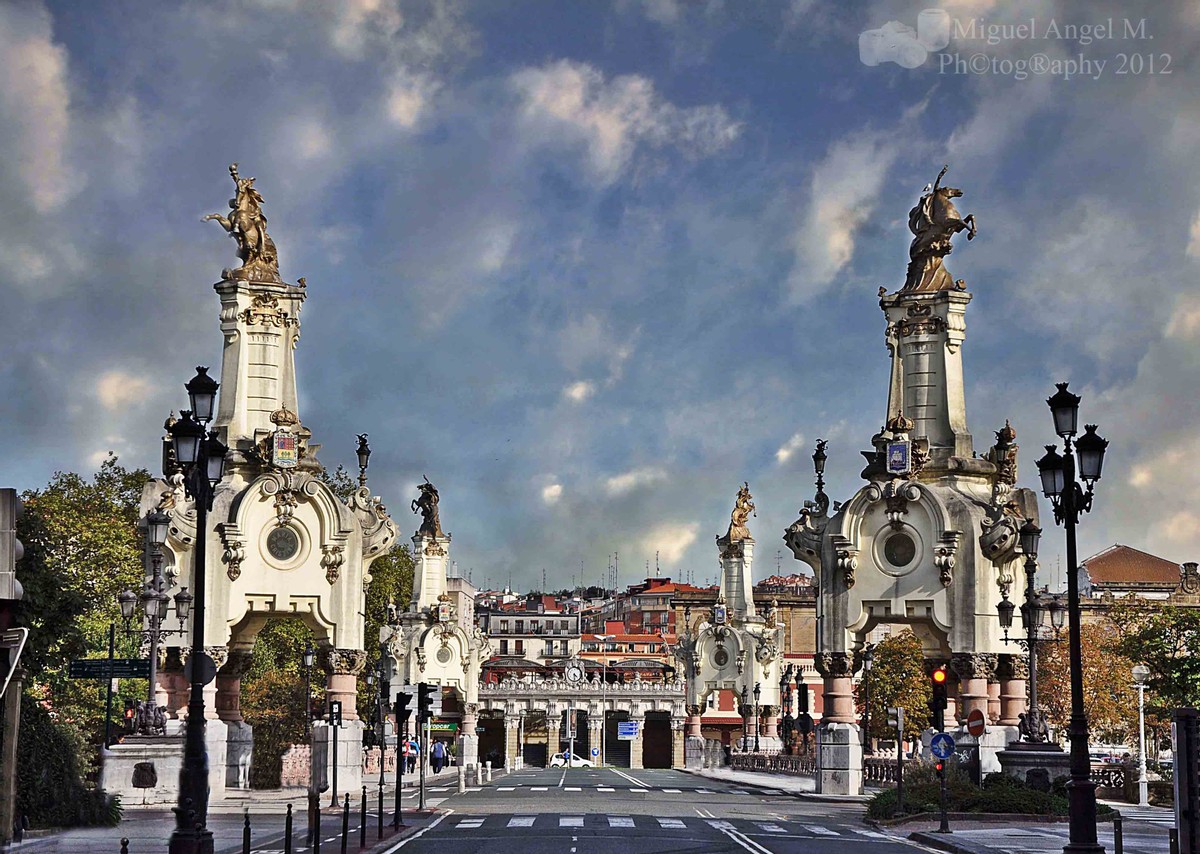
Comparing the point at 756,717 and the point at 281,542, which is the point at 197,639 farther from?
the point at 756,717

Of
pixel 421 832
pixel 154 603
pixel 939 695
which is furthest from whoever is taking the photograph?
pixel 154 603

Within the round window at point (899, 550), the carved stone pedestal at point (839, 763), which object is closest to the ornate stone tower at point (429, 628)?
the carved stone pedestal at point (839, 763)

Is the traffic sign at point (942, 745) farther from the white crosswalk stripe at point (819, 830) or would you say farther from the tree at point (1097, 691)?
the tree at point (1097, 691)

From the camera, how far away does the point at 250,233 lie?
44.3 meters

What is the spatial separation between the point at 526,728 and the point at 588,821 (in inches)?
4519

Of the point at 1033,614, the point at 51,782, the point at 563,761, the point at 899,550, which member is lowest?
the point at 563,761

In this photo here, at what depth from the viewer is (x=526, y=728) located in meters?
148

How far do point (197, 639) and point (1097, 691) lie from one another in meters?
60.0

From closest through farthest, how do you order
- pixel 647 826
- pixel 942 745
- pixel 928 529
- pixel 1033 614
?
pixel 942 745, pixel 647 826, pixel 1033 614, pixel 928 529

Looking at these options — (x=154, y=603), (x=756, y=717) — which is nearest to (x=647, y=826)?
(x=154, y=603)

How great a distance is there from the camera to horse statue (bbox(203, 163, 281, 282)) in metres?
44.1

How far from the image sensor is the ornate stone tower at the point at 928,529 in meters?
42.4

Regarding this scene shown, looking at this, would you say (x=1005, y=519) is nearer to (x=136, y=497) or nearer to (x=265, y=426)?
(x=265, y=426)

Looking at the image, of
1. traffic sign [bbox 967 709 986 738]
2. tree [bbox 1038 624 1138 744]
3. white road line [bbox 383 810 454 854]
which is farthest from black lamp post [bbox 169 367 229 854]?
tree [bbox 1038 624 1138 744]
